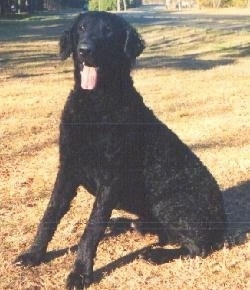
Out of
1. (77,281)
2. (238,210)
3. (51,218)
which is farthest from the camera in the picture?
(238,210)

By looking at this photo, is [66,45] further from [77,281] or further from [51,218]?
[77,281]

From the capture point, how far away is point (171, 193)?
4.00m

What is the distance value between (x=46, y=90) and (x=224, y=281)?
802 centimetres

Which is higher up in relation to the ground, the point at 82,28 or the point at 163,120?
the point at 82,28

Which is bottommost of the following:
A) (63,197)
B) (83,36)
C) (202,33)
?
(202,33)

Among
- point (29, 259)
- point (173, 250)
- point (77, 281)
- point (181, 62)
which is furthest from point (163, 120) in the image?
point (181, 62)

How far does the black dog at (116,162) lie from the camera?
12.5ft

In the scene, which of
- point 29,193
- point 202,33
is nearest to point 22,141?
point 29,193

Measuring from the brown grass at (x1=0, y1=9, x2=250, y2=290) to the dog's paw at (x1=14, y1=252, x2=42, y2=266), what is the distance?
6 cm

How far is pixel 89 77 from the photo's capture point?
3951mm

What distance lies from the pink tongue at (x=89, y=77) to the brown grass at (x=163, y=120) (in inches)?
46.5

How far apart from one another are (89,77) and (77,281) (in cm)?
131

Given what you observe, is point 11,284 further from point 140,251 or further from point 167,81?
point 167,81

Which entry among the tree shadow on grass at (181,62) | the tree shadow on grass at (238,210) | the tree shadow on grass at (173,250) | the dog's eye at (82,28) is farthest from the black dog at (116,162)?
the tree shadow on grass at (181,62)
